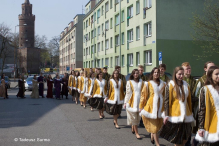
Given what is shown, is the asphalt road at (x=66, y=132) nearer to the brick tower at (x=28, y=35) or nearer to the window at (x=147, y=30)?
the window at (x=147, y=30)

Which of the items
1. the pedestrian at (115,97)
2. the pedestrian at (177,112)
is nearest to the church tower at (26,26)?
the pedestrian at (115,97)

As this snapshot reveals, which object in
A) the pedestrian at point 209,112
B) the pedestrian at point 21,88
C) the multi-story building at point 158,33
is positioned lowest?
the pedestrian at point 21,88

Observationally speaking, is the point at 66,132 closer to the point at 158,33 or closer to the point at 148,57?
the point at 158,33

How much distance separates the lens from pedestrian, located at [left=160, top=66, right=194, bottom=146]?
16.8ft

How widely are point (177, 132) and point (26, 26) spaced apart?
96349 millimetres

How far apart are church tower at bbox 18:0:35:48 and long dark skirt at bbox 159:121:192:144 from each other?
92853 mm

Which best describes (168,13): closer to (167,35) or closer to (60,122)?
(167,35)

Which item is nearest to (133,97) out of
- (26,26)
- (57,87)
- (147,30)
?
(57,87)

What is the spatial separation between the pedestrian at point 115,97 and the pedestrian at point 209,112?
183 inches

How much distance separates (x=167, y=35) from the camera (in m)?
28.0

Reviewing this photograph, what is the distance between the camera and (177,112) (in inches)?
201

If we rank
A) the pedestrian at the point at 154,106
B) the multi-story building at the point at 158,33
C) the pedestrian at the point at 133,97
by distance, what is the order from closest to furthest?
the pedestrian at the point at 154,106, the pedestrian at the point at 133,97, the multi-story building at the point at 158,33

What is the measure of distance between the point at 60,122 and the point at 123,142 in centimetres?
357

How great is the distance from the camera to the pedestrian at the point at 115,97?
344 inches
